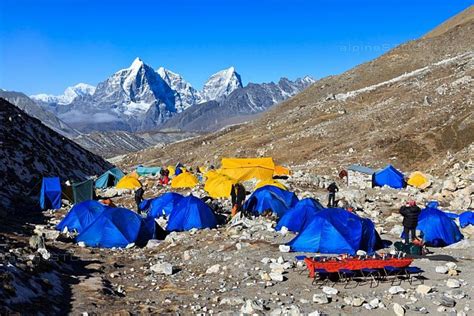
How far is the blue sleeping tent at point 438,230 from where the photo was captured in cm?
2183

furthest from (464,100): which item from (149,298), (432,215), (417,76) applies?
(149,298)

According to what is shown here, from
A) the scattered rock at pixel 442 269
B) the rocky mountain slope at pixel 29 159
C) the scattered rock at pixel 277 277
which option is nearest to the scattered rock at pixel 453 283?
the scattered rock at pixel 442 269

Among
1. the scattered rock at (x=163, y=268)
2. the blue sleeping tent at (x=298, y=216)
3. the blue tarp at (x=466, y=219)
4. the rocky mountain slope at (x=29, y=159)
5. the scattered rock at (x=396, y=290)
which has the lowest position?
the blue tarp at (x=466, y=219)

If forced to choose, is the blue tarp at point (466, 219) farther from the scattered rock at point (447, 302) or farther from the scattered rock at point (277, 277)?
the scattered rock at point (277, 277)

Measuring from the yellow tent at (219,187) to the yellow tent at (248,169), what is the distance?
21.2 feet

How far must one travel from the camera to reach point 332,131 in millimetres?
71875

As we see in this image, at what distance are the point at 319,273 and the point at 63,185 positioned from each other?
1123 inches

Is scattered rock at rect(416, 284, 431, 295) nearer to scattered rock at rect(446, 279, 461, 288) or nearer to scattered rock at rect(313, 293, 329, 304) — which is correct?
scattered rock at rect(446, 279, 461, 288)

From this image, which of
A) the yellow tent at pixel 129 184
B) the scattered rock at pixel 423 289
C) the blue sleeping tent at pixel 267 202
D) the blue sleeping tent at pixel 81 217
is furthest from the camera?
the yellow tent at pixel 129 184

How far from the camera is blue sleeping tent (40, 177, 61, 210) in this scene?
35.6 m

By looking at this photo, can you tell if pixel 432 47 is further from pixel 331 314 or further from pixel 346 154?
pixel 331 314

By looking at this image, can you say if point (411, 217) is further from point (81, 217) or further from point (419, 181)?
point (419, 181)

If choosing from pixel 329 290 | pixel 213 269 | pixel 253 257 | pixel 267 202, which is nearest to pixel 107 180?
pixel 267 202

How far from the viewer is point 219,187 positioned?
3475 cm
